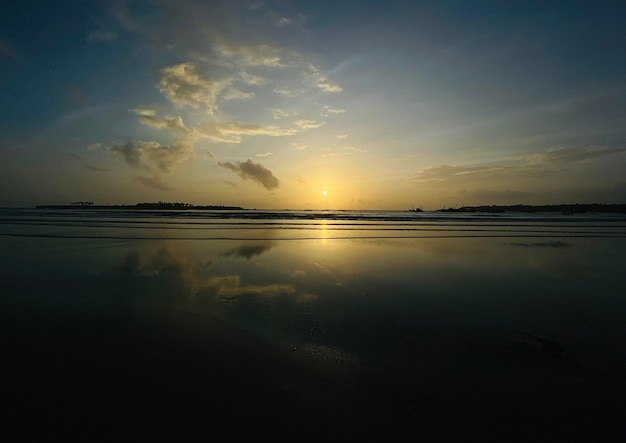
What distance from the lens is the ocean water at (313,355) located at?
4.24 m

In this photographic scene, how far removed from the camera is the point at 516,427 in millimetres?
4211

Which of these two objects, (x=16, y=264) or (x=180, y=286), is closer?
(x=180, y=286)

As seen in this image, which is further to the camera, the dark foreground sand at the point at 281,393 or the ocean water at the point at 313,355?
the ocean water at the point at 313,355

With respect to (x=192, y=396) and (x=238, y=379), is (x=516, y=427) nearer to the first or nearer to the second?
(x=238, y=379)

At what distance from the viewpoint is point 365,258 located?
56.0 ft

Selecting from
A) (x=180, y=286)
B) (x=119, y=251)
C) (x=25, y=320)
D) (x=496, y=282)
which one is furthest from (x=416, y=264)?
(x=119, y=251)

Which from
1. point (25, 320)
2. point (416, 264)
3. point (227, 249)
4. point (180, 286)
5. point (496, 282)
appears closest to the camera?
point (25, 320)

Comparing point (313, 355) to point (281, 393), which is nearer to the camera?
point (281, 393)

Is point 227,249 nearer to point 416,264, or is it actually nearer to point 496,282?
point 416,264

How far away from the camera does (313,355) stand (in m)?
6.09

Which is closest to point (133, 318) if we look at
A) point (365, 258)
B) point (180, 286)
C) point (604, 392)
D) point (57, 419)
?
point (180, 286)

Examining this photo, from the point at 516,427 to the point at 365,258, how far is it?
507 inches

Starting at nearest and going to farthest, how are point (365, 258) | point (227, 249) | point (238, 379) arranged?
point (238, 379)
point (365, 258)
point (227, 249)

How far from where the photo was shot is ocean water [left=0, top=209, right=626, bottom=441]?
13.9 feet
